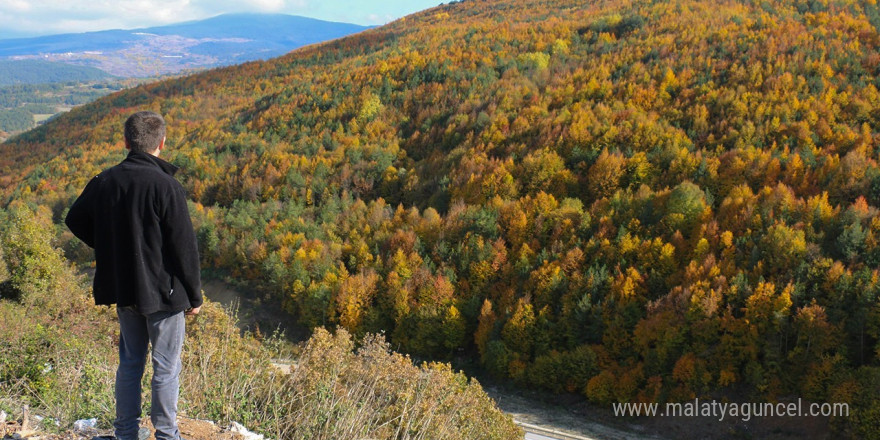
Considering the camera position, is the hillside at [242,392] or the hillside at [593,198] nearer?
the hillside at [242,392]

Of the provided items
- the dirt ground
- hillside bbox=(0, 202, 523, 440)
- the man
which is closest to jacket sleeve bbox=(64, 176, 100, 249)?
the man

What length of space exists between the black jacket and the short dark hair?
0.12m

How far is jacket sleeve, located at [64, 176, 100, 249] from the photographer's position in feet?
19.1

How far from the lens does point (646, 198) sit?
145 ft

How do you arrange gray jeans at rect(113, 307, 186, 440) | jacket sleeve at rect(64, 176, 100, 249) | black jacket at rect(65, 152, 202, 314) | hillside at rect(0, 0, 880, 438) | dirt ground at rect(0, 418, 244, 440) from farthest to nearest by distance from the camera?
hillside at rect(0, 0, 880, 438) < dirt ground at rect(0, 418, 244, 440) < gray jeans at rect(113, 307, 186, 440) < jacket sleeve at rect(64, 176, 100, 249) < black jacket at rect(65, 152, 202, 314)

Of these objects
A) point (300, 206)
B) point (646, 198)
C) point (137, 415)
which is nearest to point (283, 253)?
point (300, 206)

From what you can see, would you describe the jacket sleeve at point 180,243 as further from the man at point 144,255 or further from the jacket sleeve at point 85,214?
the jacket sleeve at point 85,214

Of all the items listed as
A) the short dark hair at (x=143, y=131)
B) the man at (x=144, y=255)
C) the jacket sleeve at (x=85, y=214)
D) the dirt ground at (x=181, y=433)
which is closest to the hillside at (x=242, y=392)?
the dirt ground at (x=181, y=433)

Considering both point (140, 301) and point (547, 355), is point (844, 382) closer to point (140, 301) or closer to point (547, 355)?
point (547, 355)

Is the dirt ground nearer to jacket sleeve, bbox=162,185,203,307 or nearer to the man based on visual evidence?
the man

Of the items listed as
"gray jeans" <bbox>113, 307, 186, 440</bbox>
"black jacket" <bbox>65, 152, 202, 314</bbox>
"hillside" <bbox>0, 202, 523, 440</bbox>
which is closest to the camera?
"black jacket" <bbox>65, 152, 202, 314</bbox>

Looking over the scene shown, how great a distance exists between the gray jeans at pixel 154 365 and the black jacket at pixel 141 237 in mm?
277

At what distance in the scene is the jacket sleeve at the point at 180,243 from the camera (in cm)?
569

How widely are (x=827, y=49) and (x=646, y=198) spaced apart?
33.6 m
